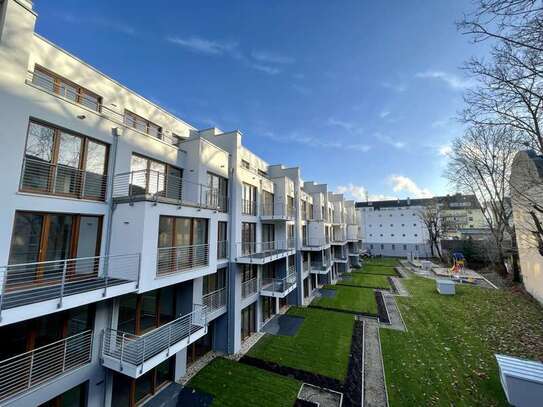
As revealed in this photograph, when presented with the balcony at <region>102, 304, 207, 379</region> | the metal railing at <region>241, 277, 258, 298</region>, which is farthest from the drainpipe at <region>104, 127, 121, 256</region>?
the metal railing at <region>241, 277, 258, 298</region>

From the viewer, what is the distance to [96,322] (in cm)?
616

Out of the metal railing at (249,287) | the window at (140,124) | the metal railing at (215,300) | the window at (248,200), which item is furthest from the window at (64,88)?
the metal railing at (249,287)

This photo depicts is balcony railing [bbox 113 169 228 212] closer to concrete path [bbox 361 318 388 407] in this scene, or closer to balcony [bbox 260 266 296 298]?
balcony [bbox 260 266 296 298]

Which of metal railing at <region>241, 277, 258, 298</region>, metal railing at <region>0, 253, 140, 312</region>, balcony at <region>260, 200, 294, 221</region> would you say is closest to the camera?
metal railing at <region>0, 253, 140, 312</region>

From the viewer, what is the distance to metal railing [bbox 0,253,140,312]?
15.0 feet

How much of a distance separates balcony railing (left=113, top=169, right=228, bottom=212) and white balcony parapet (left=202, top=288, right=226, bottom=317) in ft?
13.3

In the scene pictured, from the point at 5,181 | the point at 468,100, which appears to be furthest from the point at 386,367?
the point at 5,181

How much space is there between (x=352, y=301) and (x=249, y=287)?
10.4 metres

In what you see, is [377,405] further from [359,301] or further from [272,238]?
[359,301]

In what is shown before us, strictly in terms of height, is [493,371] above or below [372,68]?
below

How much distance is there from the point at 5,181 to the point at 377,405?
12.1 meters

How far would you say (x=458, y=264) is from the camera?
96.5ft

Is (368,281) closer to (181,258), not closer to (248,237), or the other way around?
(248,237)

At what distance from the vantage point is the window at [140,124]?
29.4 feet
